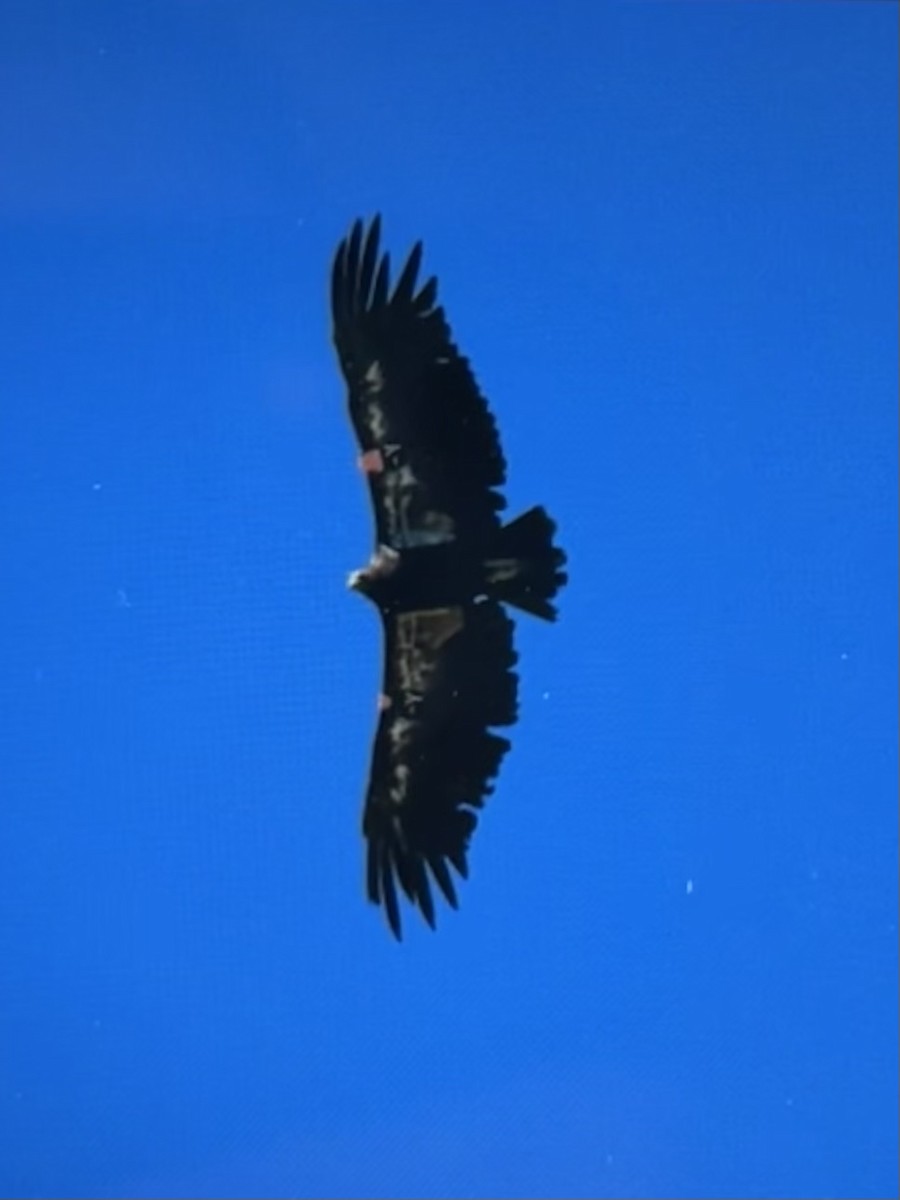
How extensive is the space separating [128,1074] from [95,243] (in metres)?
0.60

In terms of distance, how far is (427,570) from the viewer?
1.13 meters

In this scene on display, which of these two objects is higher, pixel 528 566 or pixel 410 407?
pixel 410 407

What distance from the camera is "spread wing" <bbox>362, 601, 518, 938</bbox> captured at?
3.71 feet

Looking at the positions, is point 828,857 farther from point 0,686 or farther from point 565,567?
point 0,686

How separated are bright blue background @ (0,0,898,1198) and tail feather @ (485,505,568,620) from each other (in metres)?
0.02

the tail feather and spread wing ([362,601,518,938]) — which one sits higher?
the tail feather

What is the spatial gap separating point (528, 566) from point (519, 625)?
43mm

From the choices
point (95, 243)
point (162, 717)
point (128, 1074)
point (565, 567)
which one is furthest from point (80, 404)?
point (128, 1074)

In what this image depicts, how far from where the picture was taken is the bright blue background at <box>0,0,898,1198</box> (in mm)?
1131

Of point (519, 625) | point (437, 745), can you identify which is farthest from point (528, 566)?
point (437, 745)

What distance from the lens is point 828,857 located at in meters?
1.16

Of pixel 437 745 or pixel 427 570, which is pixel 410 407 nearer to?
pixel 427 570

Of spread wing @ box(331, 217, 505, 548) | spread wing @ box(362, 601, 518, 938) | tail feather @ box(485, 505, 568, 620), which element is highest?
spread wing @ box(331, 217, 505, 548)

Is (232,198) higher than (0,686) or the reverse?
higher
